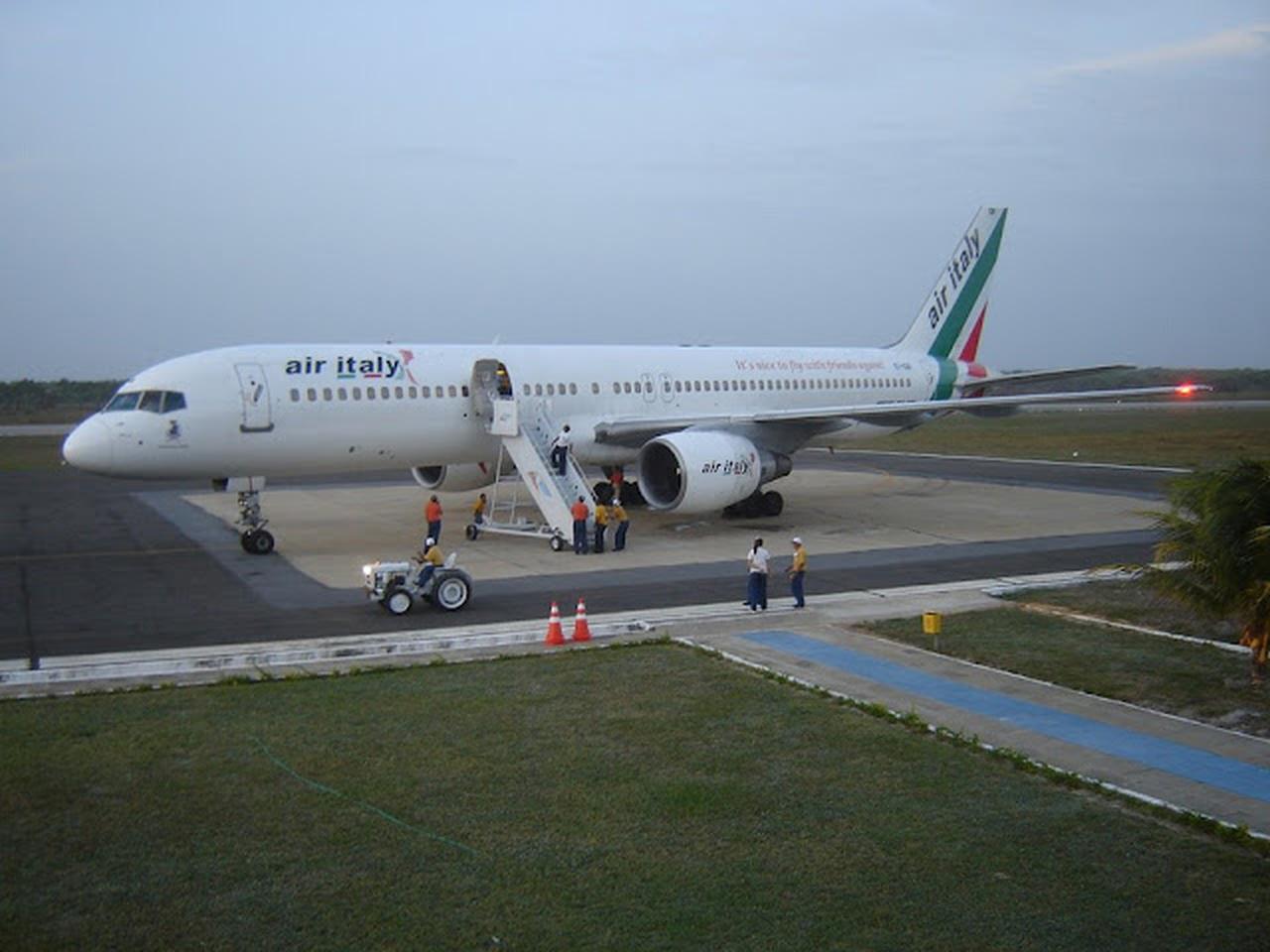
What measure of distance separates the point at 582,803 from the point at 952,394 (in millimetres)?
28348

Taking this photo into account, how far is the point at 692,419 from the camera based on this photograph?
26.6 metres

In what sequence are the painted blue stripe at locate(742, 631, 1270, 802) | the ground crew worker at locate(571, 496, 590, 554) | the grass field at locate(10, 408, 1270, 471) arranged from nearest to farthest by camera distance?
1. the painted blue stripe at locate(742, 631, 1270, 802)
2. the ground crew worker at locate(571, 496, 590, 554)
3. the grass field at locate(10, 408, 1270, 471)

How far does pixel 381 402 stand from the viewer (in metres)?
23.6

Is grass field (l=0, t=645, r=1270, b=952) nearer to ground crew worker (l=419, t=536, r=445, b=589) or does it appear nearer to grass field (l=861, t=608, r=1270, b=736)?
grass field (l=861, t=608, r=1270, b=736)

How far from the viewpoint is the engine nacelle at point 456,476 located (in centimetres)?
2742

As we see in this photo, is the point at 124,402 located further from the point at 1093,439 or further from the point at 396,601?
the point at 1093,439

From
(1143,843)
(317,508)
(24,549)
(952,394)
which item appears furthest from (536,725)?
(952,394)

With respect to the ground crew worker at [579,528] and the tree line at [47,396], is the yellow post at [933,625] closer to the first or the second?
the ground crew worker at [579,528]

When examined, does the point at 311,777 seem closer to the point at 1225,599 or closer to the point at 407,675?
the point at 407,675

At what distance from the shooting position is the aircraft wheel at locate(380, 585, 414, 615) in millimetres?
16984

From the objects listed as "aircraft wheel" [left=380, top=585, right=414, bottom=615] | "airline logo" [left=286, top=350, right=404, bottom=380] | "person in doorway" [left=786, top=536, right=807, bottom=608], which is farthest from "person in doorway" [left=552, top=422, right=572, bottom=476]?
"person in doorway" [left=786, top=536, right=807, bottom=608]

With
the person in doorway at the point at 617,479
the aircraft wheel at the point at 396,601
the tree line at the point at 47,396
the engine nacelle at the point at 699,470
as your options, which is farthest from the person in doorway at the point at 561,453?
the tree line at the point at 47,396

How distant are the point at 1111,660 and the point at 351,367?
50.0 feet

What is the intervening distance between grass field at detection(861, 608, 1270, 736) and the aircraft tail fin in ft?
63.7
